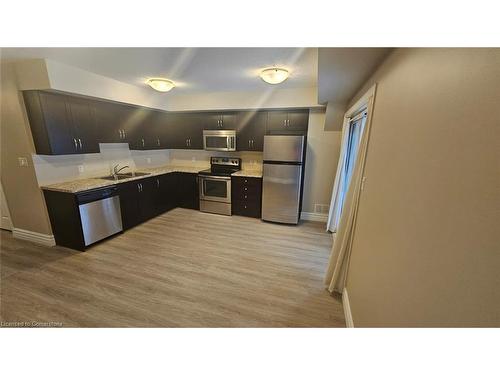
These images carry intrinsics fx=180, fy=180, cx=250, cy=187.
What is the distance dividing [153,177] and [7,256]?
2.13 meters

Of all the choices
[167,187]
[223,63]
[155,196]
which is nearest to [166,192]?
[167,187]

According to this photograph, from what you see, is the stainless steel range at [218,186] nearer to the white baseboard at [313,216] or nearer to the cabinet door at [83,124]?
the white baseboard at [313,216]

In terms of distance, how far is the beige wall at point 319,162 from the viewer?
3.48m

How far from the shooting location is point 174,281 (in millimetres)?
2070

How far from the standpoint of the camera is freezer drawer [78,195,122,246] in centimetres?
256

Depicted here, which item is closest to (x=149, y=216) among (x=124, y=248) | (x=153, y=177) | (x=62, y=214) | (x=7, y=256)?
(x=153, y=177)

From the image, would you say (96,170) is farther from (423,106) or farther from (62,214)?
(423,106)

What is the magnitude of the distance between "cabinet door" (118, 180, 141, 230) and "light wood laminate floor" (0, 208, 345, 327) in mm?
255

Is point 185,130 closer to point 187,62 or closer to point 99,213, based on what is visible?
point 187,62

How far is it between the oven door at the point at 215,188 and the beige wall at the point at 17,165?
8.01 feet

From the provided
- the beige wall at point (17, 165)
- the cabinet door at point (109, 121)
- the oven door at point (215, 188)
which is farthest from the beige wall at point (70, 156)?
the oven door at point (215, 188)

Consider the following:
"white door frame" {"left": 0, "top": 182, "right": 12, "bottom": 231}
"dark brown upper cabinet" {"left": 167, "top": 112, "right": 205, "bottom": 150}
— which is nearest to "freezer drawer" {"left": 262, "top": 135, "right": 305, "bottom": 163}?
"dark brown upper cabinet" {"left": 167, "top": 112, "right": 205, "bottom": 150}

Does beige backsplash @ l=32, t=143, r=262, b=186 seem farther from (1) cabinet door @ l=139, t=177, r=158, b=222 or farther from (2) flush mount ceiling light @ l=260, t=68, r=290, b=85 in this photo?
(2) flush mount ceiling light @ l=260, t=68, r=290, b=85
